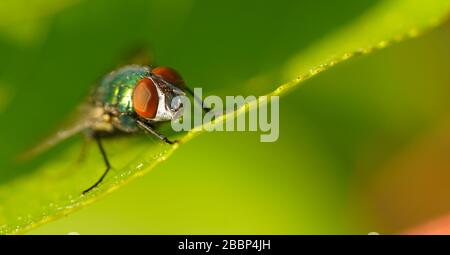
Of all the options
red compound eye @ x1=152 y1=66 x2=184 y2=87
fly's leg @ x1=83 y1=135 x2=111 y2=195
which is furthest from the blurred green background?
fly's leg @ x1=83 y1=135 x2=111 y2=195

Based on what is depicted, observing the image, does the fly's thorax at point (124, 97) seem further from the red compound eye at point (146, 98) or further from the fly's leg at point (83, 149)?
the fly's leg at point (83, 149)

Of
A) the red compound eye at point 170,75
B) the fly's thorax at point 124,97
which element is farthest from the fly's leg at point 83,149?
the red compound eye at point 170,75

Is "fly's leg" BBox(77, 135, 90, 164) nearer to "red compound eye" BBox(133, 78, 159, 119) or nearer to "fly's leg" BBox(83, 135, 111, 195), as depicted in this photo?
"fly's leg" BBox(83, 135, 111, 195)

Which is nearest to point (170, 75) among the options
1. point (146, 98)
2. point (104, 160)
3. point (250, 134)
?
point (146, 98)

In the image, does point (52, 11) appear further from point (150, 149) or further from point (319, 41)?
point (319, 41)

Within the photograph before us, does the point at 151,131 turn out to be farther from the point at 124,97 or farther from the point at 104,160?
the point at 124,97

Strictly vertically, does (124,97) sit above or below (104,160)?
above
